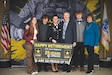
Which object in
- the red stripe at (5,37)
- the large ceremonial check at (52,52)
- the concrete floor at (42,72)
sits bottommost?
the concrete floor at (42,72)

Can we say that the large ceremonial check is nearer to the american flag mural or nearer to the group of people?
the group of people

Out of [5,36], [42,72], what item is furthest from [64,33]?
[5,36]

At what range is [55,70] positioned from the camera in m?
9.80

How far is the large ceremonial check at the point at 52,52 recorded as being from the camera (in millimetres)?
9484

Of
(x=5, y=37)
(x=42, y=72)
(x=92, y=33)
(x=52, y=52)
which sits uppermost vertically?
(x=92, y=33)

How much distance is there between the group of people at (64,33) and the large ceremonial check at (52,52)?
0.14 metres

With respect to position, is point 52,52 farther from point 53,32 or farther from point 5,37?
point 5,37

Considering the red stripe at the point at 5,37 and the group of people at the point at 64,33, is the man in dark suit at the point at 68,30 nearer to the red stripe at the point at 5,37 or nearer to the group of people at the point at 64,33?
the group of people at the point at 64,33

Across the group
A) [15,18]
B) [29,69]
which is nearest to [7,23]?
[15,18]

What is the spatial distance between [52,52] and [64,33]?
0.65 meters

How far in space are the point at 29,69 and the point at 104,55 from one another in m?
2.63

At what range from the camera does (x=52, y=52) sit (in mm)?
9523

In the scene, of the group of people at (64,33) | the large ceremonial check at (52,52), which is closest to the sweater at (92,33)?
the group of people at (64,33)

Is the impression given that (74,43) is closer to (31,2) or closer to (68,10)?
(68,10)
